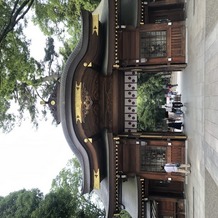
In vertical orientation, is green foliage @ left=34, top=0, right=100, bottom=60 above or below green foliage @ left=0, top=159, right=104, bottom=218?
above

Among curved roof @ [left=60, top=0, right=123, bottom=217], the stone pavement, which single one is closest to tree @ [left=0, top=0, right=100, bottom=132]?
curved roof @ [left=60, top=0, right=123, bottom=217]

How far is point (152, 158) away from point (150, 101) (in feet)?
52.1

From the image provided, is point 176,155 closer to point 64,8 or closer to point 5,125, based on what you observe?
point 5,125

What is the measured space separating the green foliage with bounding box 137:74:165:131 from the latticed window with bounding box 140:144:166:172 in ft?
45.4

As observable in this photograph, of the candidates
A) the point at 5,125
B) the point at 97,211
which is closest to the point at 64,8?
the point at 5,125

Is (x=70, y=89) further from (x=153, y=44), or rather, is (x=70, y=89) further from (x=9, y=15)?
(x=9, y=15)

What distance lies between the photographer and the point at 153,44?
1380 cm

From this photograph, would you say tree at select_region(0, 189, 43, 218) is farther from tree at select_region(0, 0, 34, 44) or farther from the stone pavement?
the stone pavement

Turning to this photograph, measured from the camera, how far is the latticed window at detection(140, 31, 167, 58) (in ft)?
44.9

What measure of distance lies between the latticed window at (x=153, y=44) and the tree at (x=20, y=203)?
13485 millimetres

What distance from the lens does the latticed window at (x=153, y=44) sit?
539 inches

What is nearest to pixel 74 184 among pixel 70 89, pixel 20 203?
pixel 20 203

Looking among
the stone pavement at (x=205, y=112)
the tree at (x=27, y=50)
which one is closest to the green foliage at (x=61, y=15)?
the tree at (x=27, y=50)

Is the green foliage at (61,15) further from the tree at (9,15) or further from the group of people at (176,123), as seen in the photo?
the group of people at (176,123)
